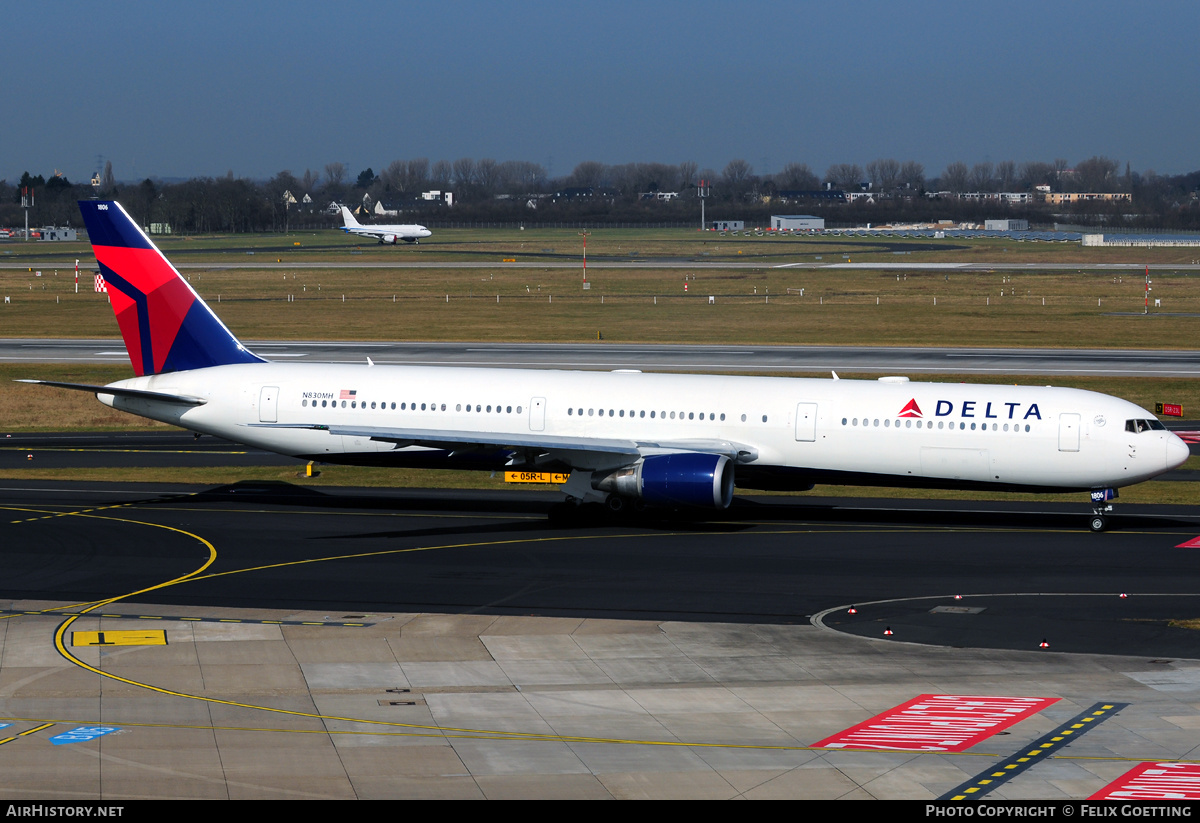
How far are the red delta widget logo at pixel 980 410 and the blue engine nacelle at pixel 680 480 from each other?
567cm

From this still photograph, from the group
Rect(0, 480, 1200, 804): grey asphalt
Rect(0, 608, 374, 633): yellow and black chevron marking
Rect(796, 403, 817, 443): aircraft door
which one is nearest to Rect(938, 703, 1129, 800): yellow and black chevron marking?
Rect(0, 480, 1200, 804): grey asphalt

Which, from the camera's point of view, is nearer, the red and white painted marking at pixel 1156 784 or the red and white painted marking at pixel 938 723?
the red and white painted marking at pixel 1156 784

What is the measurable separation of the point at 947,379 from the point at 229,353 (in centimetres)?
3816

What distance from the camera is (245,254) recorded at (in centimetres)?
19938

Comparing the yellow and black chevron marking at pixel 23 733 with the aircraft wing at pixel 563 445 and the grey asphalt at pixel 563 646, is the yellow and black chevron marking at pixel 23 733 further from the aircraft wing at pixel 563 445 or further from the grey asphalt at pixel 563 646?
the aircraft wing at pixel 563 445

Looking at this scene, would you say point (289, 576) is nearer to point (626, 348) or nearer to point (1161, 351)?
point (626, 348)

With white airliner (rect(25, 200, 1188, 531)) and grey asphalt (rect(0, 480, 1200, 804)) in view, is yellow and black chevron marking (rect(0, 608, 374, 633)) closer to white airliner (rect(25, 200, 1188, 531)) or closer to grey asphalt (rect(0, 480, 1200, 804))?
grey asphalt (rect(0, 480, 1200, 804))

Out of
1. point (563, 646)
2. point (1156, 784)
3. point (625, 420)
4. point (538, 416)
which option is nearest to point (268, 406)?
point (538, 416)

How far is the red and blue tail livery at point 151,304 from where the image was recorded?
43.3 metres

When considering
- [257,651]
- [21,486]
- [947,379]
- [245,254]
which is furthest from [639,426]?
[245,254]

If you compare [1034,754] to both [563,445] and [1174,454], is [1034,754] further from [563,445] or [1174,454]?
[563,445]

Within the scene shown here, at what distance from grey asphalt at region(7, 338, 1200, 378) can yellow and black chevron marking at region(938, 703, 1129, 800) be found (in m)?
48.0

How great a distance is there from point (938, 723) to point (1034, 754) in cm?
192

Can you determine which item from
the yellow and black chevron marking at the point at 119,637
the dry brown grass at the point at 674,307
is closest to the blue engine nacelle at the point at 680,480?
the yellow and black chevron marking at the point at 119,637
